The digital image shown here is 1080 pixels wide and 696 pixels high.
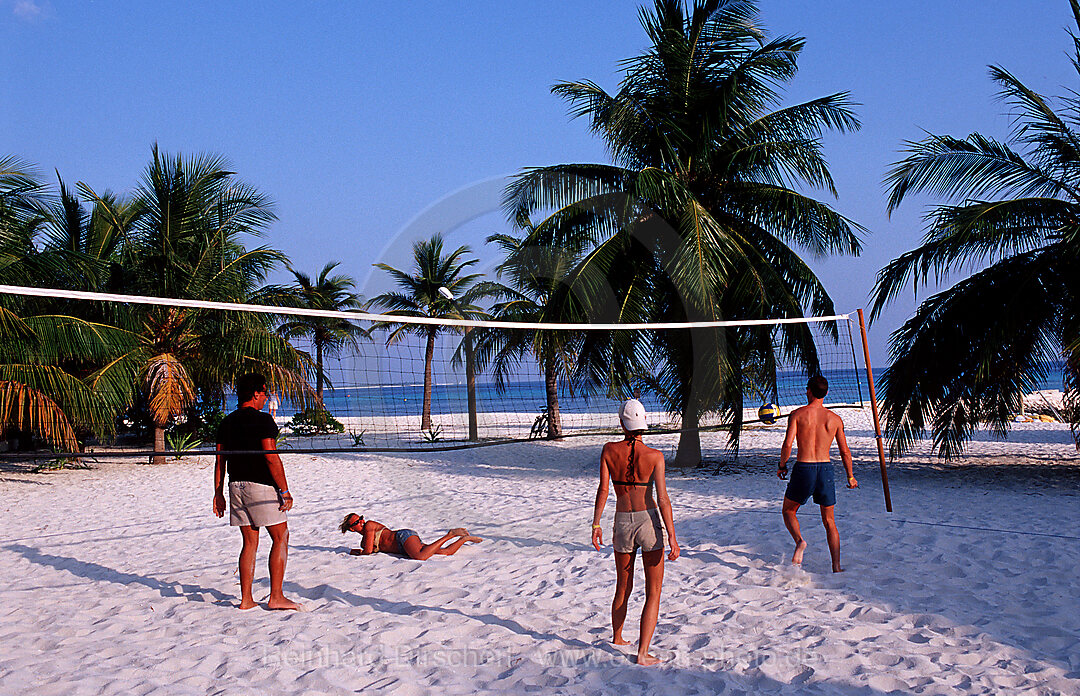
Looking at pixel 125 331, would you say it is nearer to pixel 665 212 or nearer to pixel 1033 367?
pixel 665 212

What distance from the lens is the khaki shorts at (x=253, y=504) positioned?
466 centimetres

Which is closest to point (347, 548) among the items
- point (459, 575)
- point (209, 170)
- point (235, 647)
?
point (459, 575)

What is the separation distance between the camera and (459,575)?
5.70 m

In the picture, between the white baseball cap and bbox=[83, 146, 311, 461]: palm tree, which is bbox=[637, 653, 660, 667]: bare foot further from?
bbox=[83, 146, 311, 461]: palm tree

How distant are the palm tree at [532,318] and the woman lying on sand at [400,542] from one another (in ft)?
16.1

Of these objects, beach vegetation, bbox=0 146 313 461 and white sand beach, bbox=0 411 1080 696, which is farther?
beach vegetation, bbox=0 146 313 461

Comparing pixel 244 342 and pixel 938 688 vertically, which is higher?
pixel 244 342

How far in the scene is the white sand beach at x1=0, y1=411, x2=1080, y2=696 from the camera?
370cm

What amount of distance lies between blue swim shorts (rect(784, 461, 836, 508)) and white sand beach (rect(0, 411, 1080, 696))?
56 cm

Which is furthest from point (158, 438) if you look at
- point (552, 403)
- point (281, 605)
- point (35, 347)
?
point (281, 605)

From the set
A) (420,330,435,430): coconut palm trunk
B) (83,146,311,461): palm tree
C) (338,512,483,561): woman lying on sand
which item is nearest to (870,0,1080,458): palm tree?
(338,512,483,561): woman lying on sand

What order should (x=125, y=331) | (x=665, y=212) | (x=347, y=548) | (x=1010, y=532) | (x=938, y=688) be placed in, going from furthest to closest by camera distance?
(x=125, y=331) < (x=665, y=212) < (x=347, y=548) < (x=1010, y=532) < (x=938, y=688)

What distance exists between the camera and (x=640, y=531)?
379 centimetres

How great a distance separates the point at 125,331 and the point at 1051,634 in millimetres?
13263
